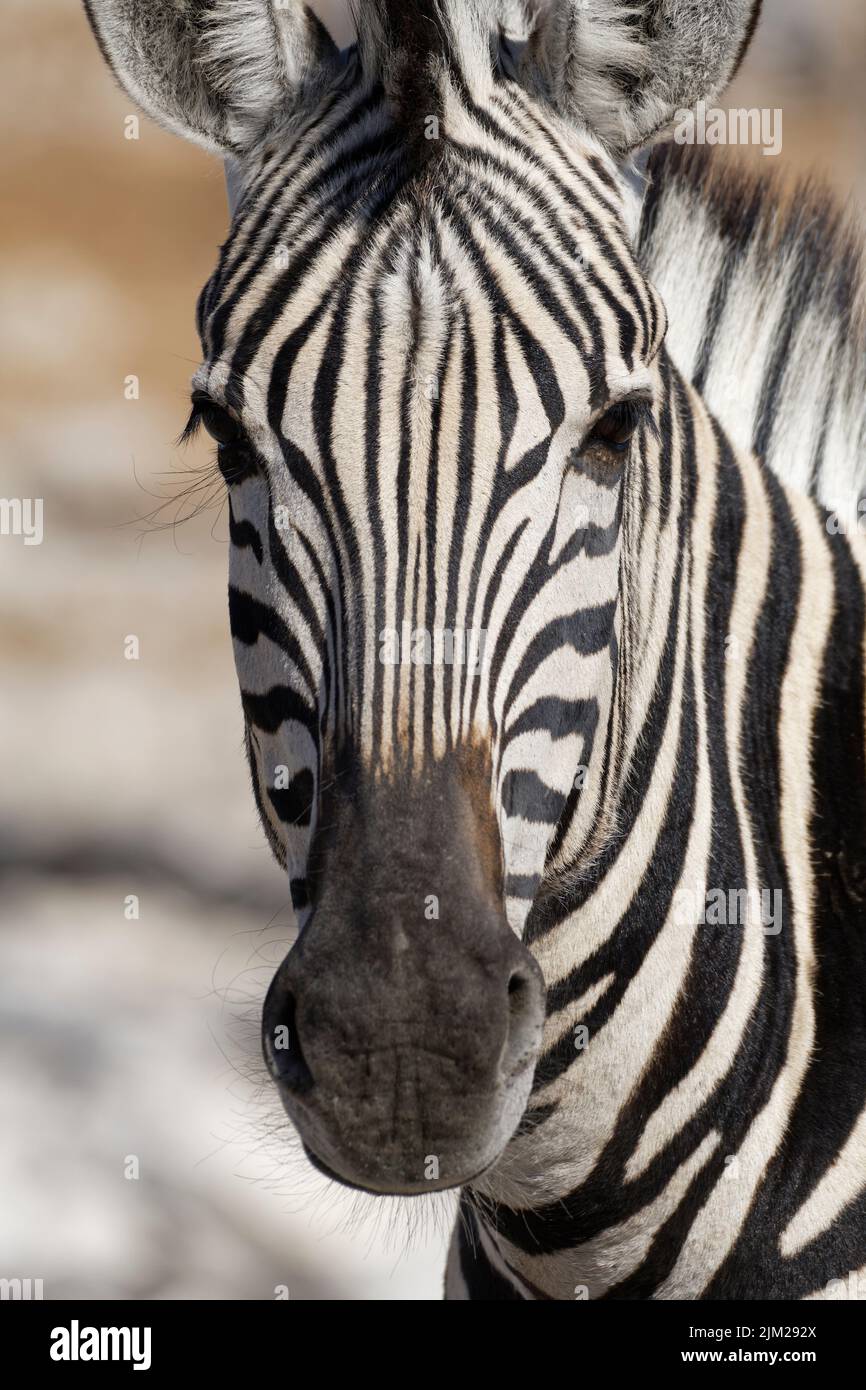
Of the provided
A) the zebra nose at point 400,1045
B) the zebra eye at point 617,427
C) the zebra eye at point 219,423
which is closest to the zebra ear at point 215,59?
the zebra eye at point 219,423

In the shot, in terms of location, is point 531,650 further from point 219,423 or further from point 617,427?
point 219,423

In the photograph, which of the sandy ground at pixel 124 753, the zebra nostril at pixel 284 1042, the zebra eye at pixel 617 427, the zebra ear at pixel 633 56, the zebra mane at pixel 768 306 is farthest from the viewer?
the sandy ground at pixel 124 753

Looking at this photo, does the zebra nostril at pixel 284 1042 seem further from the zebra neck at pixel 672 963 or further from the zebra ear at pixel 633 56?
the zebra ear at pixel 633 56

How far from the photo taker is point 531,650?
7.95ft

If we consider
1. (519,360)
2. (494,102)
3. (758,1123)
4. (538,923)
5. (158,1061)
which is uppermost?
(494,102)

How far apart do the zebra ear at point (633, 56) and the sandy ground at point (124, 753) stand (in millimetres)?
6744

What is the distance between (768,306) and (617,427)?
4.46ft

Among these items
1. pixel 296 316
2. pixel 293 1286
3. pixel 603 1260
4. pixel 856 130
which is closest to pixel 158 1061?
pixel 293 1286

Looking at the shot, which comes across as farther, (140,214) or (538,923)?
(140,214)

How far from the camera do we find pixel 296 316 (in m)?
2.44

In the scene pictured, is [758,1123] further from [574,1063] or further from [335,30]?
[335,30]

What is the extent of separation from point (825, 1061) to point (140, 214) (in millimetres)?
11395

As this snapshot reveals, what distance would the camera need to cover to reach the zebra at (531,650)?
2.14 metres

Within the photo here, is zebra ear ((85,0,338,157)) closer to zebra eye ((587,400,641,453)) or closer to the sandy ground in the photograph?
zebra eye ((587,400,641,453))
